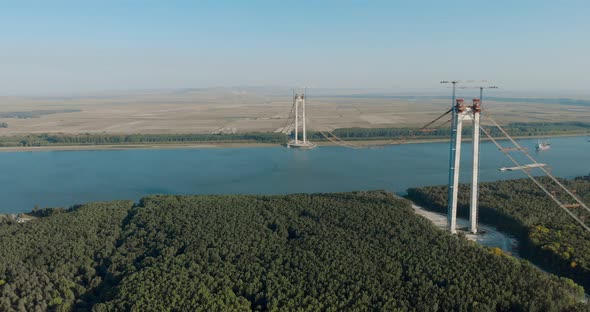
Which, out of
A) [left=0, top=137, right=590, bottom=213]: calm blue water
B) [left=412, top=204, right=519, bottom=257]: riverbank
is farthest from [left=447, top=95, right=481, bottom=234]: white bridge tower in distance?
[left=0, top=137, right=590, bottom=213]: calm blue water

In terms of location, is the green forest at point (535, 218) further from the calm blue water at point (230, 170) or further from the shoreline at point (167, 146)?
the shoreline at point (167, 146)

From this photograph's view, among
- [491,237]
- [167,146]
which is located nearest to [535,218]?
[491,237]

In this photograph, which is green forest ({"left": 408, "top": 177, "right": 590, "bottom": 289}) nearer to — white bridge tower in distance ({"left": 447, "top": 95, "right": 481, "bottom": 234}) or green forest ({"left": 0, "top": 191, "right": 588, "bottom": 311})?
green forest ({"left": 0, "top": 191, "right": 588, "bottom": 311})

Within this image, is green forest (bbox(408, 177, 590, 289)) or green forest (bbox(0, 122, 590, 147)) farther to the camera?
green forest (bbox(0, 122, 590, 147))

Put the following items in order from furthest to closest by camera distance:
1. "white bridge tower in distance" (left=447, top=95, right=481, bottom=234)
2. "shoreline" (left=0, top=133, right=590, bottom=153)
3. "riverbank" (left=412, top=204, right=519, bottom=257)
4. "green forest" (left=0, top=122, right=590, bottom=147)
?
"green forest" (left=0, top=122, right=590, bottom=147) → "shoreline" (left=0, top=133, right=590, bottom=153) → "riverbank" (left=412, top=204, right=519, bottom=257) → "white bridge tower in distance" (left=447, top=95, right=481, bottom=234)

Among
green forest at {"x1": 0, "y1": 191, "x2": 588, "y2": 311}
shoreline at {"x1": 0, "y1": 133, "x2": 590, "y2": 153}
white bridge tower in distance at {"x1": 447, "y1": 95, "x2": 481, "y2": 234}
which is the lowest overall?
green forest at {"x1": 0, "y1": 191, "x2": 588, "y2": 311}

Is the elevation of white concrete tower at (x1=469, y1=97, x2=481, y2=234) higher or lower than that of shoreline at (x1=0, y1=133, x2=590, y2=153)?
higher

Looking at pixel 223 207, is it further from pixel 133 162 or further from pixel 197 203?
pixel 133 162

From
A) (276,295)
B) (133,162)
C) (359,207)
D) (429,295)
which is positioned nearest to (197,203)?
(359,207)
